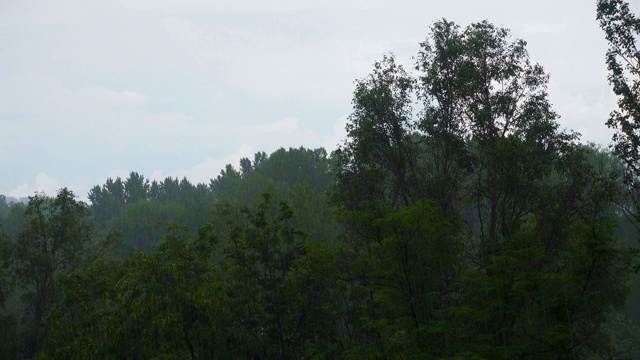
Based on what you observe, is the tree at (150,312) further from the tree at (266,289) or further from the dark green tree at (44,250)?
the dark green tree at (44,250)

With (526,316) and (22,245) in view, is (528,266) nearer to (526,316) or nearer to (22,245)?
(526,316)

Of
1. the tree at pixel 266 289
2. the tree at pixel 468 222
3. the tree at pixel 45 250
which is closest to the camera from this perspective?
the tree at pixel 468 222

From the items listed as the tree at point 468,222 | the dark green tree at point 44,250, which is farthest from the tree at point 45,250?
the tree at point 468,222

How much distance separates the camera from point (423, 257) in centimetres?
1723

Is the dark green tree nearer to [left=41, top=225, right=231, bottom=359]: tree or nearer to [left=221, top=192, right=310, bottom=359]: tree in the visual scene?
[left=41, top=225, right=231, bottom=359]: tree

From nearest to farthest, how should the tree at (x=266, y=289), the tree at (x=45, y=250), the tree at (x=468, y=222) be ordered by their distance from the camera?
the tree at (x=468, y=222)
the tree at (x=266, y=289)
the tree at (x=45, y=250)

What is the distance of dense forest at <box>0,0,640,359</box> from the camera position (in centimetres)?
1666

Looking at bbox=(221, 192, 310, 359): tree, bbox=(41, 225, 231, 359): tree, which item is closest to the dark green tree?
bbox=(41, 225, 231, 359): tree

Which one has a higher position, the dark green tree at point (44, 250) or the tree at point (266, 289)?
the dark green tree at point (44, 250)

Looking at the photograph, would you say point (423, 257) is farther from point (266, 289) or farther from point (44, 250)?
point (44, 250)

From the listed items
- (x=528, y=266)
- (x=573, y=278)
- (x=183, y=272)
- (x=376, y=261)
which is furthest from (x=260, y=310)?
(x=573, y=278)

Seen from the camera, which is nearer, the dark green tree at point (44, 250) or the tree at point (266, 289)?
the tree at point (266, 289)

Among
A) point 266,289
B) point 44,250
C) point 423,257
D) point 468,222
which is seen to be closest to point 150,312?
point 266,289

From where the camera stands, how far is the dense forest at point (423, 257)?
1666cm
